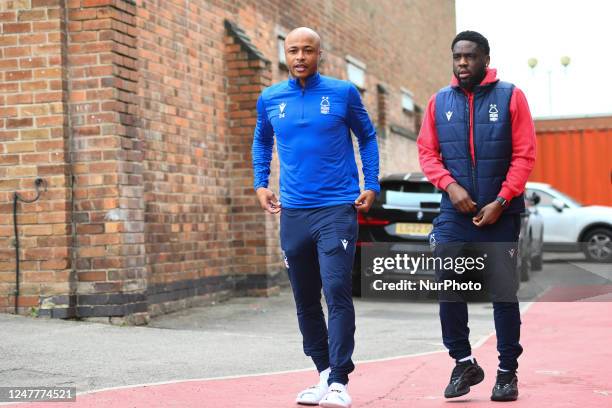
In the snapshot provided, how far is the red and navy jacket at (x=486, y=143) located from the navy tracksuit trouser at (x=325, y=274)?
60cm

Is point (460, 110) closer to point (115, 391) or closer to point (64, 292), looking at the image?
point (115, 391)

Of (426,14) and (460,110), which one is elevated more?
(426,14)

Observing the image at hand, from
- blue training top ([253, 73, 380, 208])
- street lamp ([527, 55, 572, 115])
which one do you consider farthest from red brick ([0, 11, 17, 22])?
street lamp ([527, 55, 572, 115])

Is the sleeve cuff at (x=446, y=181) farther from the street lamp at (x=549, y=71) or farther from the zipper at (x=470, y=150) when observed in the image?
the street lamp at (x=549, y=71)

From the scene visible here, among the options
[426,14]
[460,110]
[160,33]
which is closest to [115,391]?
[460,110]

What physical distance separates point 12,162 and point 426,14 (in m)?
19.8

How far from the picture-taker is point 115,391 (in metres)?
6.00

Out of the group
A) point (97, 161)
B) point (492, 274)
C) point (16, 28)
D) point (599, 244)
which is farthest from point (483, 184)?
point (599, 244)

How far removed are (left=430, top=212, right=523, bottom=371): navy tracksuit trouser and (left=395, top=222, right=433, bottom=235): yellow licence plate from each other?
614cm

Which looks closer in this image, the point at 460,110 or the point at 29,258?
the point at 460,110

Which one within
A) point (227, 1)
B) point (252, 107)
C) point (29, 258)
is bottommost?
point (29, 258)

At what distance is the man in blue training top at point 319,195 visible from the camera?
5.31 m

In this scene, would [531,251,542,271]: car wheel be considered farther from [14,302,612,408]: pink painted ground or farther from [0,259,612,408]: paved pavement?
[14,302,612,408]: pink painted ground

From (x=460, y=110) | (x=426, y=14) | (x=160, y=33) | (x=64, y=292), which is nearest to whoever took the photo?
(x=460, y=110)
